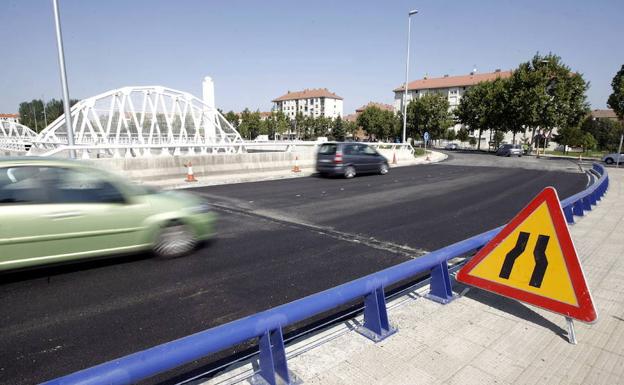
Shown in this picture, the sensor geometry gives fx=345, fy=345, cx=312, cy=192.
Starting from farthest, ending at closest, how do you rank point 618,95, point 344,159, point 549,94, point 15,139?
1. point 549,94
2. point 15,139
3. point 618,95
4. point 344,159

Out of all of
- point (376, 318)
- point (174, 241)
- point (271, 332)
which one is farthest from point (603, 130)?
point (271, 332)

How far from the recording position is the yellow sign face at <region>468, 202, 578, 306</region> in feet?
10.1

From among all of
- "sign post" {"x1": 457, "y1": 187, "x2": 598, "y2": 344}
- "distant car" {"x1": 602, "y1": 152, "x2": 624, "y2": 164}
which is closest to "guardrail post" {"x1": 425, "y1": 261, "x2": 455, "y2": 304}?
"sign post" {"x1": 457, "y1": 187, "x2": 598, "y2": 344}

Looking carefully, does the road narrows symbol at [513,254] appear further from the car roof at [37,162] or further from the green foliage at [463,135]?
the green foliage at [463,135]

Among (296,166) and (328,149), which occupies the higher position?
(328,149)

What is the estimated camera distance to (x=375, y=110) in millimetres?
94625

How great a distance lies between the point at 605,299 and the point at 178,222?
545cm

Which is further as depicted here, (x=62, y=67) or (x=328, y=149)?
(x=328, y=149)

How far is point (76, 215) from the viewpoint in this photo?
4309mm

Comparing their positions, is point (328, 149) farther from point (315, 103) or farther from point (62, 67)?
point (315, 103)

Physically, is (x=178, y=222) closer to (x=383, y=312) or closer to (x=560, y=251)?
(x=383, y=312)

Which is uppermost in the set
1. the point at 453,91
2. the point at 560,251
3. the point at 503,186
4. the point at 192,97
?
the point at 453,91

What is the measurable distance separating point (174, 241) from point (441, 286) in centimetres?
377

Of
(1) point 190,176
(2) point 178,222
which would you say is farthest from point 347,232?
(1) point 190,176
